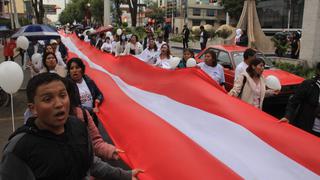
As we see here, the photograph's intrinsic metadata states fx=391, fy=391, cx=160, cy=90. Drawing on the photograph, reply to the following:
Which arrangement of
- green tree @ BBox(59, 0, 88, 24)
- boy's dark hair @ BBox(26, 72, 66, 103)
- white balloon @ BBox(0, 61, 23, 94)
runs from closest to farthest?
boy's dark hair @ BBox(26, 72, 66, 103), white balloon @ BBox(0, 61, 23, 94), green tree @ BBox(59, 0, 88, 24)

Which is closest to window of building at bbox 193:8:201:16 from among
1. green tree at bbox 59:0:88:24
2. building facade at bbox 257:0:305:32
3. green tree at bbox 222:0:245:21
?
green tree at bbox 222:0:245:21

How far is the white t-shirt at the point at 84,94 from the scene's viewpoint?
512 cm

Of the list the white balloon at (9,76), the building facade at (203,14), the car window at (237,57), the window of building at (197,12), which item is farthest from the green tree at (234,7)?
the white balloon at (9,76)

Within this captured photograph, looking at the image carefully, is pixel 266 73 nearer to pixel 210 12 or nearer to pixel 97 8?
pixel 97 8

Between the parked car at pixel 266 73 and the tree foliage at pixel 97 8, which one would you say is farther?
the tree foliage at pixel 97 8

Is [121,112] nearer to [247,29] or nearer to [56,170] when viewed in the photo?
[56,170]

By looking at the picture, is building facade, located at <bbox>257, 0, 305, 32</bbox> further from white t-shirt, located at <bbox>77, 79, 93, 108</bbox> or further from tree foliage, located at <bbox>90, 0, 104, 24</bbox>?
white t-shirt, located at <bbox>77, 79, 93, 108</bbox>

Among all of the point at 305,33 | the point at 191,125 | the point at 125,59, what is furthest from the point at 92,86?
the point at 305,33

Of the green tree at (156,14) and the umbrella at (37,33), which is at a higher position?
the umbrella at (37,33)

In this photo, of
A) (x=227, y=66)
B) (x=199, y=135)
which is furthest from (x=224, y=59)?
(x=199, y=135)

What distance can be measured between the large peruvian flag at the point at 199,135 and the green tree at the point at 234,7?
74.9m

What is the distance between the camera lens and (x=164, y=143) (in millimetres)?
3914

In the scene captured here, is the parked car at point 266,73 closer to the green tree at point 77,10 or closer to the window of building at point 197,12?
the green tree at point 77,10

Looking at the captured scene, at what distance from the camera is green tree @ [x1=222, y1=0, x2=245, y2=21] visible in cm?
7750
